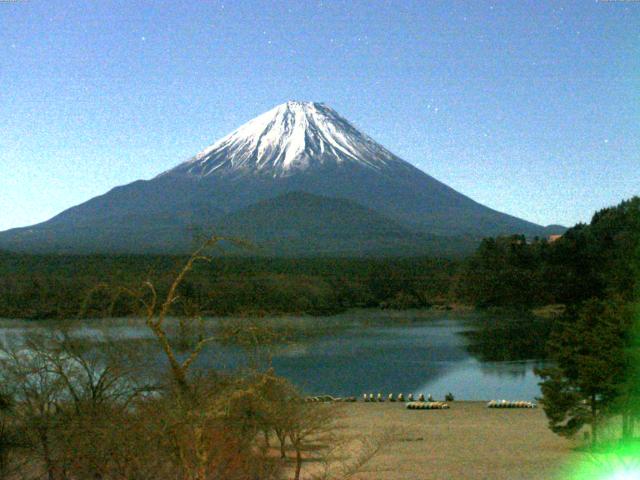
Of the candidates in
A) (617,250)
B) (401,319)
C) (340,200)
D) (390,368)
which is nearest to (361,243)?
(340,200)

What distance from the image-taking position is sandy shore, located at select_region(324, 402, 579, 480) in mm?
13008

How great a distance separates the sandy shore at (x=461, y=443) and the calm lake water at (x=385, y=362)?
2.08m

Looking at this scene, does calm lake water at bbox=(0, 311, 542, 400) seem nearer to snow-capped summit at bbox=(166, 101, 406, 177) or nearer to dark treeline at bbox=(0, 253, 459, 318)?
dark treeline at bbox=(0, 253, 459, 318)

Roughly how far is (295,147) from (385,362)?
372ft

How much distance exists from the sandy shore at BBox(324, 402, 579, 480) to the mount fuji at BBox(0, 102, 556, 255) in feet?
234

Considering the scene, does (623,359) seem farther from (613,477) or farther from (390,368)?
(390,368)

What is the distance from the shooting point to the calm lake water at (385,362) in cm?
2616

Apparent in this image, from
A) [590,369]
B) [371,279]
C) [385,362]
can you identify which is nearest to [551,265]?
[371,279]

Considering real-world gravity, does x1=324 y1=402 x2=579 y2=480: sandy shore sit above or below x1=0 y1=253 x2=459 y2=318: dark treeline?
below

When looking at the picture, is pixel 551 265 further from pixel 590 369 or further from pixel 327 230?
pixel 327 230

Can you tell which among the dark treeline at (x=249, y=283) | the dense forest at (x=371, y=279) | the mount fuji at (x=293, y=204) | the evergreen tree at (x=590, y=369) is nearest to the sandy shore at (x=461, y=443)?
the evergreen tree at (x=590, y=369)

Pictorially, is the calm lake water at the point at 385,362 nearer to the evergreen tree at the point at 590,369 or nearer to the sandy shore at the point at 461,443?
the sandy shore at the point at 461,443

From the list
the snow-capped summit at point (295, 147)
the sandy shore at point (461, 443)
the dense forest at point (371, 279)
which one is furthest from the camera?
the snow-capped summit at point (295, 147)

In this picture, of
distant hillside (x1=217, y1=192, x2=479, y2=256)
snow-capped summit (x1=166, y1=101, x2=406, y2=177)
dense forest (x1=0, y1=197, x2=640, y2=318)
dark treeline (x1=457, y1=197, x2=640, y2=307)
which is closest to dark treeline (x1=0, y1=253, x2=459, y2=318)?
dense forest (x1=0, y1=197, x2=640, y2=318)
